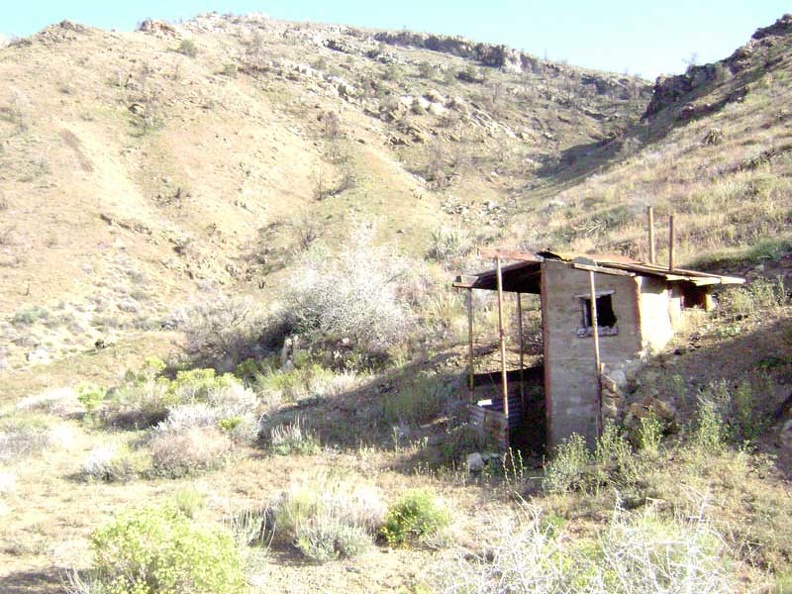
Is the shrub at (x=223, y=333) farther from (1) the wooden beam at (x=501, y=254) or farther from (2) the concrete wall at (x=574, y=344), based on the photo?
(1) the wooden beam at (x=501, y=254)

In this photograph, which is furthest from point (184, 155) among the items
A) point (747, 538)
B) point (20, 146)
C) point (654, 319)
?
point (747, 538)

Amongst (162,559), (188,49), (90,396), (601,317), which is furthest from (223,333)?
(188,49)

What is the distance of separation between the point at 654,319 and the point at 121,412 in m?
11.4

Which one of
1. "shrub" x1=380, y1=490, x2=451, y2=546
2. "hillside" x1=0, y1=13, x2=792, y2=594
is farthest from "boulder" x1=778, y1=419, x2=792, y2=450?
"shrub" x1=380, y1=490, x2=451, y2=546

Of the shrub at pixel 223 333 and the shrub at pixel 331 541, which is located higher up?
the shrub at pixel 223 333

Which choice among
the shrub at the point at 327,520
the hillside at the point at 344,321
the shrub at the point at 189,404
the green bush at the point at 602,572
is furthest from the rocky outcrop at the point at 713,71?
the green bush at the point at 602,572

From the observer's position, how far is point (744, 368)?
26.6ft

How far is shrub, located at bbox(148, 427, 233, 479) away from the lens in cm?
933

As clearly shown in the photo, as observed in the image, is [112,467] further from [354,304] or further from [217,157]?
[217,157]

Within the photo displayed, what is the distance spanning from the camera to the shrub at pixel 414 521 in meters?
6.33

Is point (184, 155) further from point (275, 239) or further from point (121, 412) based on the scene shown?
point (121, 412)

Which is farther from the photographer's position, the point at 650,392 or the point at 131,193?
the point at 131,193

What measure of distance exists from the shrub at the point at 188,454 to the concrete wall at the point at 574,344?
504 centimetres

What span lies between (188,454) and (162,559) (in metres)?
4.96
